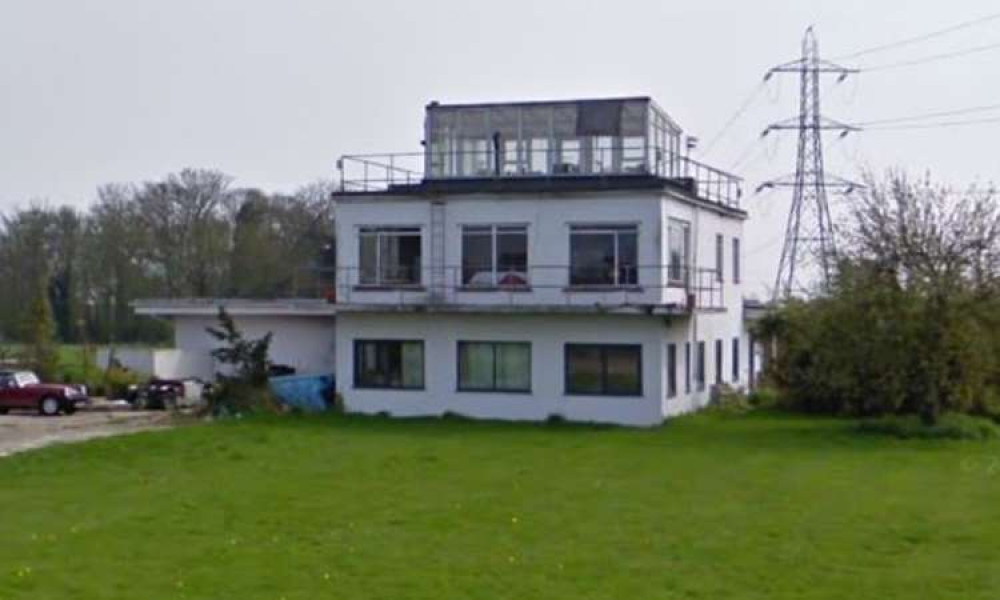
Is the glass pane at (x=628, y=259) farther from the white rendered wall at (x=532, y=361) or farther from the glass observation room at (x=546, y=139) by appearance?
the glass observation room at (x=546, y=139)

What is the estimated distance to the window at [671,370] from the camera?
39875 millimetres

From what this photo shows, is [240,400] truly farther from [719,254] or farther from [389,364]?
[719,254]

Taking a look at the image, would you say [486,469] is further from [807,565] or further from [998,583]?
[998,583]

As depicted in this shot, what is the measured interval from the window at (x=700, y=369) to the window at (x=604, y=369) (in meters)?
4.96

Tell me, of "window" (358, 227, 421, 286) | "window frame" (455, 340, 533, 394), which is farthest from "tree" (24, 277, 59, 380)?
"window frame" (455, 340, 533, 394)

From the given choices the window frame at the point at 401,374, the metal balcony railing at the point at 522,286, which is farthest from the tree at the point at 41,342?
the window frame at the point at 401,374

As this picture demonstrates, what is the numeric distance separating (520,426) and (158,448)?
34.5 ft

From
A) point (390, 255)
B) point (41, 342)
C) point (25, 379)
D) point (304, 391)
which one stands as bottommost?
point (304, 391)

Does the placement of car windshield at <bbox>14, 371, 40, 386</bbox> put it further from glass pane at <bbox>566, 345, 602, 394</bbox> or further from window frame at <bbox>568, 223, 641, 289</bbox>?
window frame at <bbox>568, 223, 641, 289</bbox>

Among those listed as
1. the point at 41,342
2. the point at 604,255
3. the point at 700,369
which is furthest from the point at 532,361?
the point at 41,342

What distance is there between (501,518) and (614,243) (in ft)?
65.2

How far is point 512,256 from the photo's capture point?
40469 mm

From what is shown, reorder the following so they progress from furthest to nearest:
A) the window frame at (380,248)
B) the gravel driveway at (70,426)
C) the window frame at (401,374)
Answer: the window frame at (401,374), the window frame at (380,248), the gravel driveway at (70,426)

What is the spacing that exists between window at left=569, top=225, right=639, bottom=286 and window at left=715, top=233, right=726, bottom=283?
7.81 m
